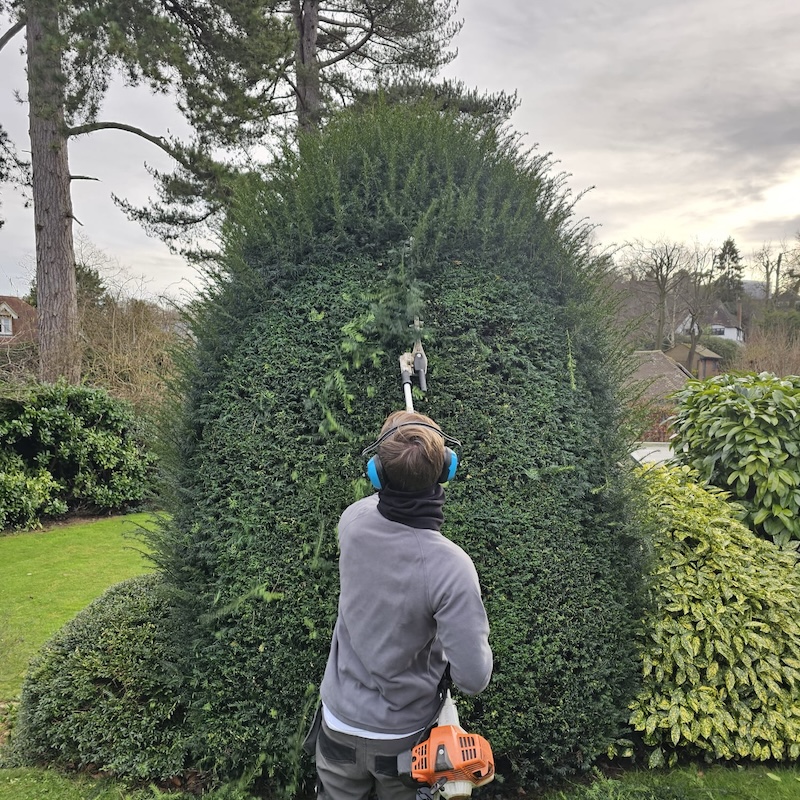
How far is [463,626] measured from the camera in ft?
5.51

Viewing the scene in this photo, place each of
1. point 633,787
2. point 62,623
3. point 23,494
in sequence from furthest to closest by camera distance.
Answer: point 23,494
point 62,623
point 633,787

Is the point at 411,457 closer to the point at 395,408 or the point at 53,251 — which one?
the point at 395,408

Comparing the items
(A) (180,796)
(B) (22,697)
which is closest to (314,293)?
(A) (180,796)

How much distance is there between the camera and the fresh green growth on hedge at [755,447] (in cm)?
420

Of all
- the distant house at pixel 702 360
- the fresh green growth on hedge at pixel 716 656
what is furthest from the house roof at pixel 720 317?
the fresh green growth on hedge at pixel 716 656

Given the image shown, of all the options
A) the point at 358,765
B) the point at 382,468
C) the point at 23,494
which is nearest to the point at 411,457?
the point at 382,468

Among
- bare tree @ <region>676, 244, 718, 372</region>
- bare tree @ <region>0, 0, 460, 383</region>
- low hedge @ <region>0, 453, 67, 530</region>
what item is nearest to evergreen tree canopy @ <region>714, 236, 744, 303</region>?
bare tree @ <region>676, 244, 718, 372</region>

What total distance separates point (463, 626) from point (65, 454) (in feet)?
29.3

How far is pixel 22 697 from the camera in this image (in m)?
3.38

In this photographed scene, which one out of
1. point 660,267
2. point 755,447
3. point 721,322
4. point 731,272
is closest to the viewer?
point 755,447

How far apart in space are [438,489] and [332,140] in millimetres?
2269

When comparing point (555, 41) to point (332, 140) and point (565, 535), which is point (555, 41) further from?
point (565, 535)

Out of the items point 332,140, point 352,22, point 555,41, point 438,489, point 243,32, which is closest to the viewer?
point 438,489

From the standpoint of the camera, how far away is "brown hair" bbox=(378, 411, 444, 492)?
5.82ft
